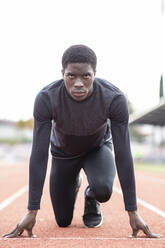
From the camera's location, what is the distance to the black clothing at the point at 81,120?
169 inches

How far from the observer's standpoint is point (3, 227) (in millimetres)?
5367

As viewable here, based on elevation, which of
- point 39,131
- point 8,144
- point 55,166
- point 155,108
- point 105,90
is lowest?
point 8,144

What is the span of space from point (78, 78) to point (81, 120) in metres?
0.58

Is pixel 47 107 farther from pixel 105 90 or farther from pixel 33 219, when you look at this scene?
pixel 33 219

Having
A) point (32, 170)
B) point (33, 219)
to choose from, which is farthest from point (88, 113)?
point (33, 219)

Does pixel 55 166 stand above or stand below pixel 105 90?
below

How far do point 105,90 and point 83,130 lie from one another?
0.49 meters

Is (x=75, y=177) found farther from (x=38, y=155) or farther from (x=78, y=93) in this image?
(x=78, y=93)

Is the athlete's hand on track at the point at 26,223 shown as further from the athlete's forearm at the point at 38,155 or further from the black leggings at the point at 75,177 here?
the black leggings at the point at 75,177

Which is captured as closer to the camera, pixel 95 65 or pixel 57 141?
pixel 95 65

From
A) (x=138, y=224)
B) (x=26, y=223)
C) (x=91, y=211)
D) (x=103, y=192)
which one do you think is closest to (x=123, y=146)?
(x=138, y=224)

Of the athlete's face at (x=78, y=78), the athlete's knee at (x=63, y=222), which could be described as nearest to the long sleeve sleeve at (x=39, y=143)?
the athlete's face at (x=78, y=78)

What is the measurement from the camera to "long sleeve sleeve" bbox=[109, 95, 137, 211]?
4.30 meters

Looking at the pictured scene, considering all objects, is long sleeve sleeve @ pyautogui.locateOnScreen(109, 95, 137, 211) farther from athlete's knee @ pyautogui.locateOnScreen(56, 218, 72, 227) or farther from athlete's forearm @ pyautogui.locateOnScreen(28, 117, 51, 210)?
athlete's knee @ pyautogui.locateOnScreen(56, 218, 72, 227)
